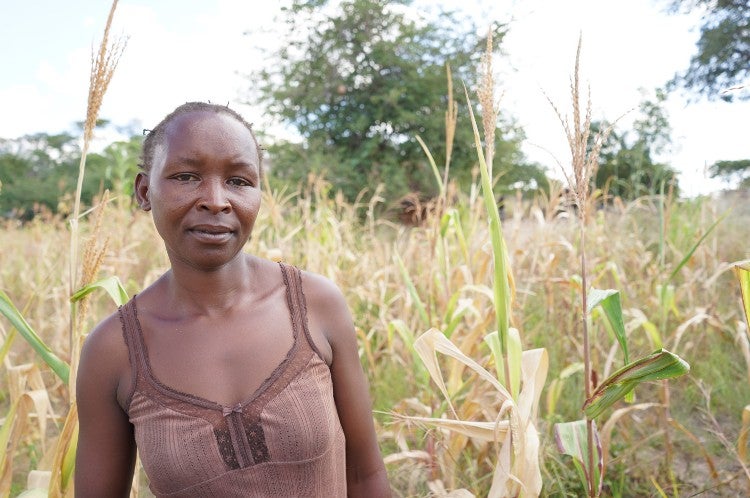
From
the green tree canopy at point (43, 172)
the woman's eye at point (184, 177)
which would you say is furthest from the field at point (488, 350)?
the green tree canopy at point (43, 172)

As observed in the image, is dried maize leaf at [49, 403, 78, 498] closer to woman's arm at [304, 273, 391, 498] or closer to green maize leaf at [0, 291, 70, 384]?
green maize leaf at [0, 291, 70, 384]

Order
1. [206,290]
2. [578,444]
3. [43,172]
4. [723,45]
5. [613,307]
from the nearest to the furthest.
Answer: [206,290] < [613,307] < [578,444] < [723,45] < [43,172]

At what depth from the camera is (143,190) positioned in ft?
4.00

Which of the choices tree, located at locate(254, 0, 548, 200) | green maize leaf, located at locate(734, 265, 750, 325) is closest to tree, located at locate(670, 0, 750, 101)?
tree, located at locate(254, 0, 548, 200)

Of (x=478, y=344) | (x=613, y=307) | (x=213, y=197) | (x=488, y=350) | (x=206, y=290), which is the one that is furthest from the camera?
(x=488, y=350)

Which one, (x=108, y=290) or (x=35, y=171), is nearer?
(x=108, y=290)

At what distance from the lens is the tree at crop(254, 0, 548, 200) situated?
13.2 m

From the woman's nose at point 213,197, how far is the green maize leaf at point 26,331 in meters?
0.53

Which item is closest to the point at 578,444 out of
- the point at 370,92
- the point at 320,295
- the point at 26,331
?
the point at 320,295

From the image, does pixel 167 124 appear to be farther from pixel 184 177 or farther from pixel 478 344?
pixel 478 344

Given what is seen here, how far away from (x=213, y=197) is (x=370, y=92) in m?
13.1

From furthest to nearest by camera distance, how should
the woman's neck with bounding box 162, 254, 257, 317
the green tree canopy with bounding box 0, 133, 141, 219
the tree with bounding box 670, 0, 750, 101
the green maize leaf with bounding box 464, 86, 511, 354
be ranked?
the green tree canopy with bounding box 0, 133, 141, 219
the tree with bounding box 670, 0, 750, 101
the green maize leaf with bounding box 464, 86, 511, 354
the woman's neck with bounding box 162, 254, 257, 317

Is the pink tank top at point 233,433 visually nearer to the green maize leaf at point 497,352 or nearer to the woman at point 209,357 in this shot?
the woman at point 209,357

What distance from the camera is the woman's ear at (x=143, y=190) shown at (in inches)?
47.6
